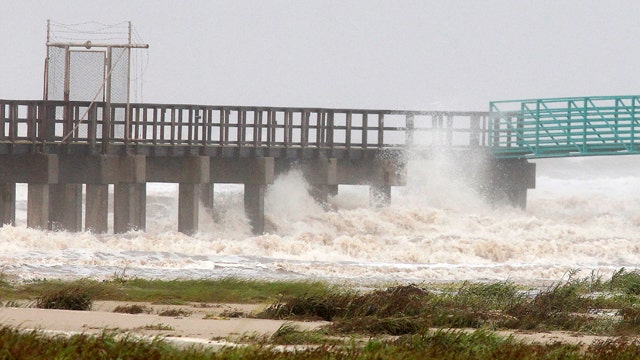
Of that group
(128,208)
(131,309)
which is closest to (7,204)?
(128,208)

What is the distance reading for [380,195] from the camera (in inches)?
1855

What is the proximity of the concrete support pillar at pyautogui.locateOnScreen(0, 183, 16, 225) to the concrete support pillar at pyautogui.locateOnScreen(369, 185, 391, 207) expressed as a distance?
11598 millimetres

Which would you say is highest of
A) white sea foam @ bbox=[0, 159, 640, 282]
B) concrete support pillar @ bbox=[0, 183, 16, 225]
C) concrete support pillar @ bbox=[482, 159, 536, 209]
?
concrete support pillar @ bbox=[482, 159, 536, 209]

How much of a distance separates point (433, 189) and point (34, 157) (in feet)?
45.9

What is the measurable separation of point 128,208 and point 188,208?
180 centimetres

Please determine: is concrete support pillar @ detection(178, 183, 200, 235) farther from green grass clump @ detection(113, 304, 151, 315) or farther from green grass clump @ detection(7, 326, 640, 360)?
green grass clump @ detection(7, 326, 640, 360)

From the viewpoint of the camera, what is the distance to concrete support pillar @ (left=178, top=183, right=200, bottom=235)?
41750 millimetres

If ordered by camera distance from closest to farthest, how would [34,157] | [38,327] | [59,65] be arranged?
1. [38,327]
2. [34,157]
3. [59,65]

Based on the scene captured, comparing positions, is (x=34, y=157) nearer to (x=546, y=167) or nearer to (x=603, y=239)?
(x=603, y=239)

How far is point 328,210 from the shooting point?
1811 inches

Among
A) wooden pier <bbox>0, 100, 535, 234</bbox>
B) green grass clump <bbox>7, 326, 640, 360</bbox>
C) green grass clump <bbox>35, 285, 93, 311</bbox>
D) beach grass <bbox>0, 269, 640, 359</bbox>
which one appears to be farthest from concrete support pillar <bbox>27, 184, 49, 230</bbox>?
green grass clump <bbox>7, 326, 640, 360</bbox>

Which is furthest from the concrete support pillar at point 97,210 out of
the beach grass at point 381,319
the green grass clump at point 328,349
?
the green grass clump at point 328,349

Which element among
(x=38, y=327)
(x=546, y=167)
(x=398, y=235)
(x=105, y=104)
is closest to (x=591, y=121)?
(x=398, y=235)

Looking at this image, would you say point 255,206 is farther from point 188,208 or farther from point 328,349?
point 328,349
